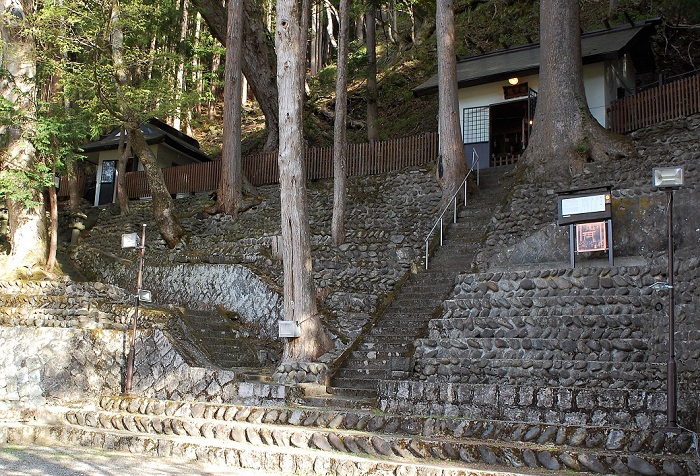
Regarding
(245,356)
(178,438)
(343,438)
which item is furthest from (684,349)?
(245,356)

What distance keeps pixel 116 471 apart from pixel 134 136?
14004mm

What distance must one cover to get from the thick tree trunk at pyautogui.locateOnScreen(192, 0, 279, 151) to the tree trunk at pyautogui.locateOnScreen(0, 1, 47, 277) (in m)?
7.26

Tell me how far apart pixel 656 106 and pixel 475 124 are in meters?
5.52

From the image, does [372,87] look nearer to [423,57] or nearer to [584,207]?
[423,57]

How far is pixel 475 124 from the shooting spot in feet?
73.8

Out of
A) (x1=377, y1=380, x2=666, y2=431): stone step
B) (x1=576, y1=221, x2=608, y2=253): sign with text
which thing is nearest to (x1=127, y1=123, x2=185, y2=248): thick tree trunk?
(x1=377, y1=380, x2=666, y2=431): stone step

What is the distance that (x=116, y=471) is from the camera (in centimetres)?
900

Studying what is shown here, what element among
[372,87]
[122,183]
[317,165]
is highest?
[372,87]

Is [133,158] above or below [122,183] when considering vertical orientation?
above

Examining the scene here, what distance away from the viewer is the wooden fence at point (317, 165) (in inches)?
849

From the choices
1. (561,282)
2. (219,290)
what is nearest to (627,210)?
(561,282)

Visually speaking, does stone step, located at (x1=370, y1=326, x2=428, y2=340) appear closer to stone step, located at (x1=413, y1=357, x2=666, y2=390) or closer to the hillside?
stone step, located at (x1=413, y1=357, x2=666, y2=390)

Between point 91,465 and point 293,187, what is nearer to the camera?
point 91,465

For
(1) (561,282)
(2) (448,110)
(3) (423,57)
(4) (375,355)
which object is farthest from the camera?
(3) (423,57)
